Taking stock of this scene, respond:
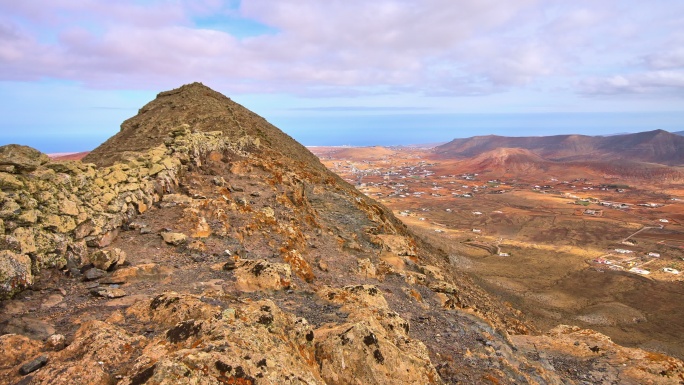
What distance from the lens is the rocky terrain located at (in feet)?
16.2

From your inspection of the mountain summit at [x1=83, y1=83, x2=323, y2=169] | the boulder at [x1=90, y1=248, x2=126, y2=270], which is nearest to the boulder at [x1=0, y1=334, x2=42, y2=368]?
the boulder at [x1=90, y1=248, x2=126, y2=270]

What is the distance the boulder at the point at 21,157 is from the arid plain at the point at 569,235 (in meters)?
28.3

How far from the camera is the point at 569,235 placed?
63.5m

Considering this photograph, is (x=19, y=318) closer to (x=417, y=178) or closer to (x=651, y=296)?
(x=651, y=296)

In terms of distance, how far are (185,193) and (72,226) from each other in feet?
17.9

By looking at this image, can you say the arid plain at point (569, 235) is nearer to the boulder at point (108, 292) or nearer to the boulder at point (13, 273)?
the boulder at point (108, 292)

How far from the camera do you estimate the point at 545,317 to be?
28469 millimetres

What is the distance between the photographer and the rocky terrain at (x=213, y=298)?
494cm

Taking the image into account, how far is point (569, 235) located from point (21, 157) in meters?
73.0

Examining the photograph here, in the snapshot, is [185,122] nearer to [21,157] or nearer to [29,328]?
[21,157]

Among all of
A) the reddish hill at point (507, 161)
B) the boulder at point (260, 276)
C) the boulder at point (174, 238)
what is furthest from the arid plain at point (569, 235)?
the boulder at point (174, 238)

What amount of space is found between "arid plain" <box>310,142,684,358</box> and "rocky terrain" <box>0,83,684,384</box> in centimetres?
1808

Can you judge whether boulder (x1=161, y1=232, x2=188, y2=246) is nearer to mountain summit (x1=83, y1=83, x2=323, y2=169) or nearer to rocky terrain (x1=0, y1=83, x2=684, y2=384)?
rocky terrain (x1=0, y1=83, x2=684, y2=384)

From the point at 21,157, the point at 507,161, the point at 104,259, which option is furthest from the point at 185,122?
the point at 507,161
